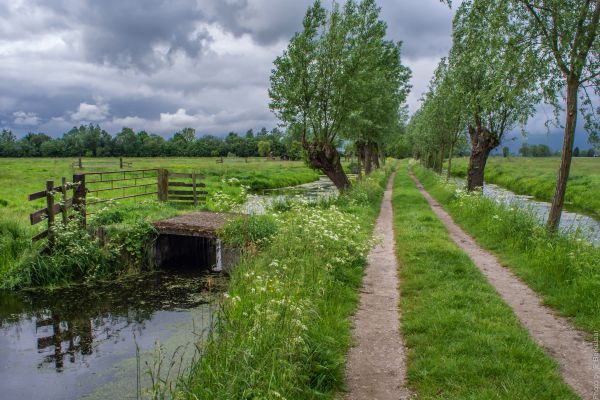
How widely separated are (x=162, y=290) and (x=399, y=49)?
29535 millimetres

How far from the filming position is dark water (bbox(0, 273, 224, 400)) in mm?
8148

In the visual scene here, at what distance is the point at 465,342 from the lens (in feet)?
22.3

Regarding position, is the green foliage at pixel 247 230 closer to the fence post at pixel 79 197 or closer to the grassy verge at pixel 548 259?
the fence post at pixel 79 197

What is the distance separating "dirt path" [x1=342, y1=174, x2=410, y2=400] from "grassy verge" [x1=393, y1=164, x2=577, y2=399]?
0.20 meters

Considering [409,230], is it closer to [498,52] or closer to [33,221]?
[498,52]

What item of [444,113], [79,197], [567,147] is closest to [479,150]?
[444,113]

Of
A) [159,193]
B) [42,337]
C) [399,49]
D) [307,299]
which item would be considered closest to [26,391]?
[42,337]

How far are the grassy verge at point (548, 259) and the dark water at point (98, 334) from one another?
22.9 ft

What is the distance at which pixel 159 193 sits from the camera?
2400 cm

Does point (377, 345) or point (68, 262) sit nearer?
point (377, 345)

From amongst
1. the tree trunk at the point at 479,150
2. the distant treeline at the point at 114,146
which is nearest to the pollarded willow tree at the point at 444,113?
the tree trunk at the point at 479,150

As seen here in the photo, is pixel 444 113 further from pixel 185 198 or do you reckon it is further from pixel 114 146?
pixel 114 146

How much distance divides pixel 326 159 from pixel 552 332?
20.5 meters

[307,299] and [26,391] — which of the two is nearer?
[307,299]
